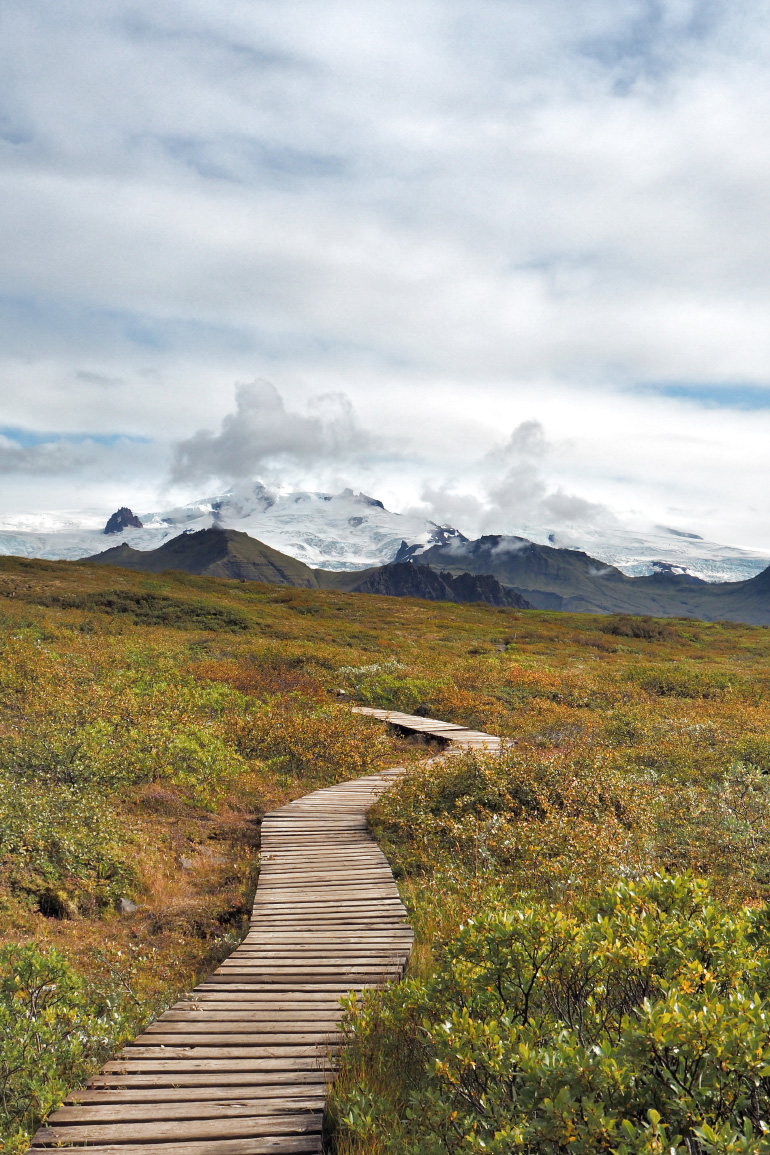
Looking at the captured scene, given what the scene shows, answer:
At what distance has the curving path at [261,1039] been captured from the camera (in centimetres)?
540

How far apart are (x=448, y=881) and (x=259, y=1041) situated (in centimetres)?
538

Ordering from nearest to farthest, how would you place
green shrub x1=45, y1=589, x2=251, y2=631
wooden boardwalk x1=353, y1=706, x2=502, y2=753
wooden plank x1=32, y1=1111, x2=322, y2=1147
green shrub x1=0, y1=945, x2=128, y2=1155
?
wooden plank x1=32, y1=1111, x2=322, y2=1147 < green shrub x1=0, y1=945, x2=128, y2=1155 < wooden boardwalk x1=353, y1=706, x2=502, y2=753 < green shrub x1=45, y1=589, x2=251, y2=631

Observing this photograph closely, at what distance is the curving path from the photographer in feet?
17.7

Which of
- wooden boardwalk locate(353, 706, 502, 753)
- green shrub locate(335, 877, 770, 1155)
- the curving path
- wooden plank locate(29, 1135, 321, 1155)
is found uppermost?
green shrub locate(335, 877, 770, 1155)

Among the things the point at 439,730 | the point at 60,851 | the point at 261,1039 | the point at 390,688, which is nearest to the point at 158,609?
the point at 390,688

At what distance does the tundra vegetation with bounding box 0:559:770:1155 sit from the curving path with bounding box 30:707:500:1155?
16.0 inches

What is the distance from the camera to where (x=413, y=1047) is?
20.8 ft

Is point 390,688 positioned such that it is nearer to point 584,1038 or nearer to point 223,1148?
point 223,1148

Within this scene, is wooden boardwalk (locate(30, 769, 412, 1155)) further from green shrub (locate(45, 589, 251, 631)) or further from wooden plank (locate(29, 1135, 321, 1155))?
green shrub (locate(45, 589, 251, 631))

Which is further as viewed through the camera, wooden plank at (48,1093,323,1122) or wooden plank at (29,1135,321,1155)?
wooden plank at (48,1093,323,1122)

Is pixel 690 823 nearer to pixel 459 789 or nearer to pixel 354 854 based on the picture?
pixel 459 789

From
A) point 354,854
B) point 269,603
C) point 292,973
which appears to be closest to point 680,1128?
point 292,973

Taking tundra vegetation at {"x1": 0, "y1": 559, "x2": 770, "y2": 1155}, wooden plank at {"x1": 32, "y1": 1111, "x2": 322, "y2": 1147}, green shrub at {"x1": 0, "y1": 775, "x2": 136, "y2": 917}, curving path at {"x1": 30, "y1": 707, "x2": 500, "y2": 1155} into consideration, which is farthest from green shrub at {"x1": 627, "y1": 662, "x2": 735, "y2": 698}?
wooden plank at {"x1": 32, "y1": 1111, "x2": 322, "y2": 1147}

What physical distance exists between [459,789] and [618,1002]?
11.0 meters
